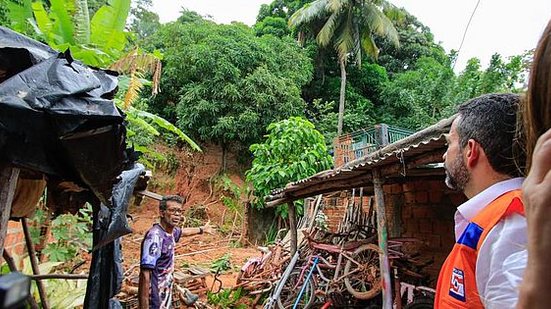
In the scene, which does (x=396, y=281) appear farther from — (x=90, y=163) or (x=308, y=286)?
(x=90, y=163)

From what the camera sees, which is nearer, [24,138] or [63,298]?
[24,138]

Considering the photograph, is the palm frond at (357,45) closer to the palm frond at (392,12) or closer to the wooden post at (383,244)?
the palm frond at (392,12)

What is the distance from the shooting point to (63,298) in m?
3.67

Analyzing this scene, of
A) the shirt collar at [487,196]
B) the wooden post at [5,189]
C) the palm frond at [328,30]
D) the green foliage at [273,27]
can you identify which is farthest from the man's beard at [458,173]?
the green foliage at [273,27]

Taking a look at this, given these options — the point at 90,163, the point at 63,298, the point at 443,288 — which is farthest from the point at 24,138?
the point at 63,298

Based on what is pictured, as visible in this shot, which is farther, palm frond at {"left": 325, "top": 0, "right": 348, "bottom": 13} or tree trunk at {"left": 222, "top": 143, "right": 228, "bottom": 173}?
palm frond at {"left": 325, "top": 0, "right": 348, "bottom": 13}

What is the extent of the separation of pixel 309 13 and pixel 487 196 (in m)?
17.1

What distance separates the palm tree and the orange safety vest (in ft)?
53.0

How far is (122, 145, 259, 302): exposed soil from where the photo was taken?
11297 mm

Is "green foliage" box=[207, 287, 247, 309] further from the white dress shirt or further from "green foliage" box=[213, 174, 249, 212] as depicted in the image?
"green foliage" box=[213, 174, 249, 212]

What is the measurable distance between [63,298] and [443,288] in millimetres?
3877

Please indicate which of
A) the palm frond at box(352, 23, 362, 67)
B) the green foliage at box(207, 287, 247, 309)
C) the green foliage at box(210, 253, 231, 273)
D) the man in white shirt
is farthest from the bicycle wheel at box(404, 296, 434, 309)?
the palm frond at box(352, 23, 362, 67)

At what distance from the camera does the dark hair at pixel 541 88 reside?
542mm

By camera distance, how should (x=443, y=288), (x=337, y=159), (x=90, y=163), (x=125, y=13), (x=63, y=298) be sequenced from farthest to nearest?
(x=337, y=159) → (x=125, y=13) → (x=63, y=298) → (x=90, y=163) → (x=443, y=288)
